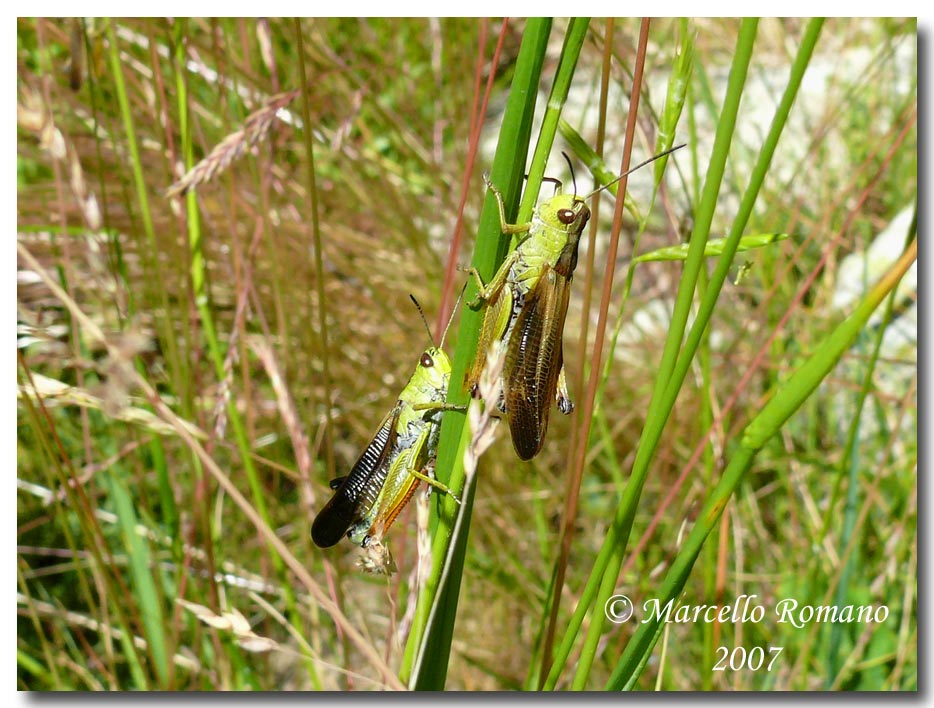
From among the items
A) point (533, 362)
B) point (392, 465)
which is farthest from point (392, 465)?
point (533, 362)

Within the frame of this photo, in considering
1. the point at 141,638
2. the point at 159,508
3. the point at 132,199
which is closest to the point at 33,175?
the point at 132,199

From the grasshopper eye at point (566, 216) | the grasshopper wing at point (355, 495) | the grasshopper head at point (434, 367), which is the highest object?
the grasshopper eye at point (566, 216)

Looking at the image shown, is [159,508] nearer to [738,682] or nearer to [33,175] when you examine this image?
[33,175]

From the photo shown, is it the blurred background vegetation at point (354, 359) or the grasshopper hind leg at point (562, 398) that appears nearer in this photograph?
the grasshopper hind leg at point (562, 398)

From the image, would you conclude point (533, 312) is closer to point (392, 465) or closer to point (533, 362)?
point (533, 362)
